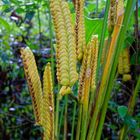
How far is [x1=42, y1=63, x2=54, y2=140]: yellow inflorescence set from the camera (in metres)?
0.71

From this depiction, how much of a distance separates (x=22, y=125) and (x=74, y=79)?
1.44 m

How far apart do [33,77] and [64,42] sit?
4.4 inches

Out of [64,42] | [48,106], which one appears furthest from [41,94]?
[64,42]

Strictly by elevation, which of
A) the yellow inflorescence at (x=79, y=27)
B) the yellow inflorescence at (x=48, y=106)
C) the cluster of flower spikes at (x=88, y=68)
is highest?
the yellow inflorescence at (x=79, y=27)

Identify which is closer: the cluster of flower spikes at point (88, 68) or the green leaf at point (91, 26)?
the cluster of flower spikes at point (88, 68)

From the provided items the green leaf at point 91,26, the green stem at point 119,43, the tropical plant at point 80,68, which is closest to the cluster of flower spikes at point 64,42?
the tropical plant at point 80,68

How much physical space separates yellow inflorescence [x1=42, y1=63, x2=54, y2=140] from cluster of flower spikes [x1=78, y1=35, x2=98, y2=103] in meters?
0.06

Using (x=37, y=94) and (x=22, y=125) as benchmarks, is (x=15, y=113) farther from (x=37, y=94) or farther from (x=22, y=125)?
(x=37, y=94)

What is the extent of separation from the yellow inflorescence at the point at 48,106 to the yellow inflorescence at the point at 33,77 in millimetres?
19

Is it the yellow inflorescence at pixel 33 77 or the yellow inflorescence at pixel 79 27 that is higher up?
the yellow inflorescence at pixel 79 27

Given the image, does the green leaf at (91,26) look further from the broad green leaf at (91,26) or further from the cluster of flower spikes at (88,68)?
the cluster of flower spikes at (88,68)

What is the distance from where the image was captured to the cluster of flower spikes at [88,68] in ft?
2.29

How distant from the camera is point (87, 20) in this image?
885 millimetres

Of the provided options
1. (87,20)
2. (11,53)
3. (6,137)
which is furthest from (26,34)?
(87,20)
